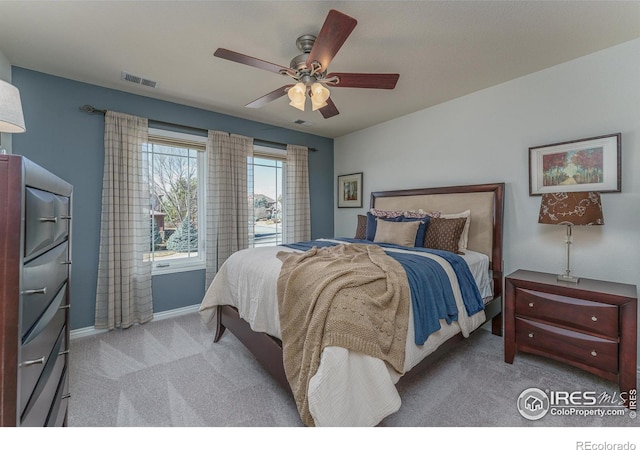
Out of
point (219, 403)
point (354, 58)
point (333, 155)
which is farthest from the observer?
point (333, 155)

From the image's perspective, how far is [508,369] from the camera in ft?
7.29

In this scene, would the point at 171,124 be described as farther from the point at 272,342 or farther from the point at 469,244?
the point at 469,244

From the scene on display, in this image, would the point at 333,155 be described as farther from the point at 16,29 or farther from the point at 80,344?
the point at 80,344

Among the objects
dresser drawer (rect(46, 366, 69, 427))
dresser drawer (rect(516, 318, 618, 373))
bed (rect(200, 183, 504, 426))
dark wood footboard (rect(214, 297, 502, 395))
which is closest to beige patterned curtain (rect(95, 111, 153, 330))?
bed (rect(200, 183, 504, 426))

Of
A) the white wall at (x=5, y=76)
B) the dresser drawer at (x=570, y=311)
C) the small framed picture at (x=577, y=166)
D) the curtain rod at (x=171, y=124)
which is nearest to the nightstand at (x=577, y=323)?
the dresser drawer at (x=570, y=311)

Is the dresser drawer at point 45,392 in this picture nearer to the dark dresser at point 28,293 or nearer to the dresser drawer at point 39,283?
the dark dresser at point 28,293

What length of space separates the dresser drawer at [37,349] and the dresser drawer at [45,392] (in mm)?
26

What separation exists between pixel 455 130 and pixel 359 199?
1691 mm

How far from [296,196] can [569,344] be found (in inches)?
135

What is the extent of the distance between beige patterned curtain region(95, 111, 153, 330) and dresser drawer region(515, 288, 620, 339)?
370 centimetres

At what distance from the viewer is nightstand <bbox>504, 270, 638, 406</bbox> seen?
182cm

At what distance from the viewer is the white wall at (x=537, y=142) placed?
7.16 feet
